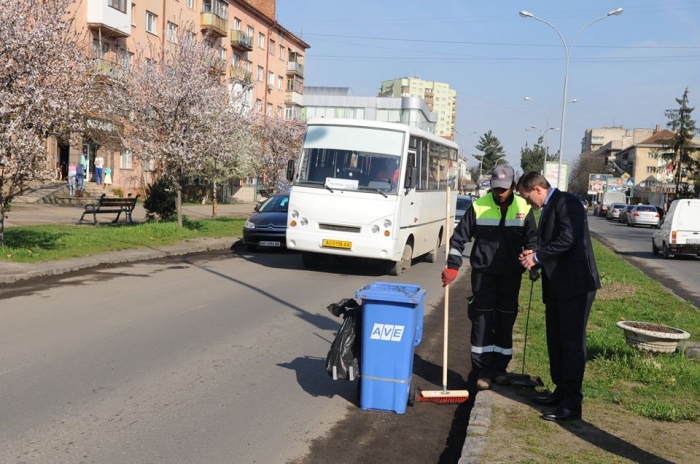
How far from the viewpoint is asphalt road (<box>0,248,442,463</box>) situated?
522 centimetres

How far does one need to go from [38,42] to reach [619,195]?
285 ft

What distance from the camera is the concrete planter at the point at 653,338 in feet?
25.1

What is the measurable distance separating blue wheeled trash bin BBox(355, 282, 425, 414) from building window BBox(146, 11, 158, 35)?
46.0 m

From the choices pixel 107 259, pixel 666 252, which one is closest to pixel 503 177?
pixel 107 259

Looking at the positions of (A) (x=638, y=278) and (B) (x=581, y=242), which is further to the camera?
(A) (x=638, y=278)

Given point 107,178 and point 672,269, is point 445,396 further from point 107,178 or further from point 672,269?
point 107,178

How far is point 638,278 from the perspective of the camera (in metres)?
17.4

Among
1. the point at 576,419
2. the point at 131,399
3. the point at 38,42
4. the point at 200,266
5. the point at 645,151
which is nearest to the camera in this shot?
the point at 576,419

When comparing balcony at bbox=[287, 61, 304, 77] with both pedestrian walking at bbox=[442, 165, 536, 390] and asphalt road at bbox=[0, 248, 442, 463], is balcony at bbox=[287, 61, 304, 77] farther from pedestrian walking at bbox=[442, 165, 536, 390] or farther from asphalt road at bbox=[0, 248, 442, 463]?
pedestrian walking at bbox=[442, 165, 536, 390]

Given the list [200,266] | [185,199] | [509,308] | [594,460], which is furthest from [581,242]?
[185,199]

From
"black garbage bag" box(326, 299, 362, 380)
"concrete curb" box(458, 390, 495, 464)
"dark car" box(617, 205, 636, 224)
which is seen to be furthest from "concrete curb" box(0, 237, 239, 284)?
"dark car" box(617, 205, 636, 224)

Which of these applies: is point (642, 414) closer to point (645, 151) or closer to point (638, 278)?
point (638, 278)

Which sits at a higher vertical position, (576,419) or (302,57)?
(302,57)

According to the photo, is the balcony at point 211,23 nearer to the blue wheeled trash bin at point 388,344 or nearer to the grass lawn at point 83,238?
the grass lawn at point 83,238
